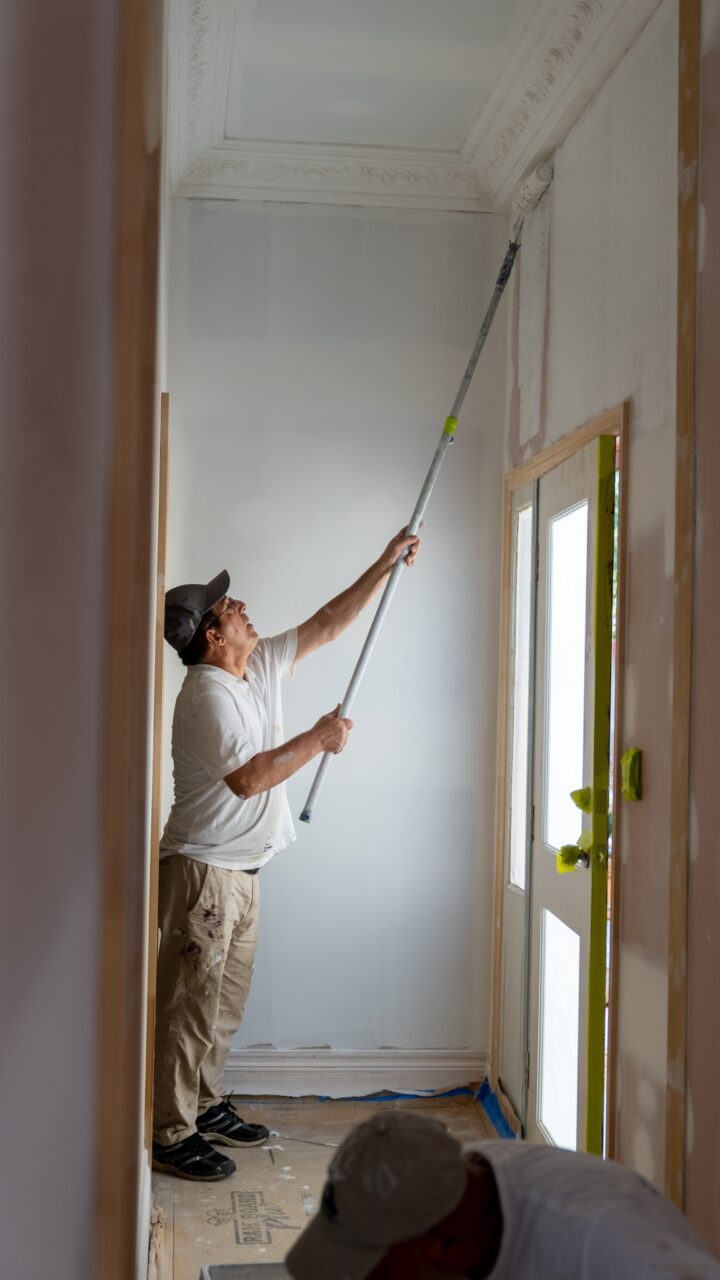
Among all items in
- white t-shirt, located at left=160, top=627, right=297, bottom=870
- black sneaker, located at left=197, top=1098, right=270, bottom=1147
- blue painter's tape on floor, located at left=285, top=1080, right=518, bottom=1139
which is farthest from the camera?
blue painter's tape on floor, located at left=285, top=1080, right=518, bottom=1139

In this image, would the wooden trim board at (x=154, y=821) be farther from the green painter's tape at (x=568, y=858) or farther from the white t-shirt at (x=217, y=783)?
the green painter's tape at (x=568, y=858)

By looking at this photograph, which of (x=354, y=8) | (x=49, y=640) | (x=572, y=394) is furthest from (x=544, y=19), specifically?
(x=49, y=640)

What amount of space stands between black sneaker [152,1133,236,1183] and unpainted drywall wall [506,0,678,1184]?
1231 mm

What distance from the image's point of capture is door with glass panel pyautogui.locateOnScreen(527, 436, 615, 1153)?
2518 mm

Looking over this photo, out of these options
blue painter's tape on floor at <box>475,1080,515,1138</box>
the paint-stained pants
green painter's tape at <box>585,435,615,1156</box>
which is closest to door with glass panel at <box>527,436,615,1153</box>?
green painter's tape at <box>585,435,615,1156</box>

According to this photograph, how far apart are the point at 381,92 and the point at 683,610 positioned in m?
1.98

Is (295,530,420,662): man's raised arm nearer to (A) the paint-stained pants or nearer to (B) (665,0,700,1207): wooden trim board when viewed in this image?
(A) the paint-stained pants

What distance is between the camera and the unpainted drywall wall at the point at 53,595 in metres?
0.59

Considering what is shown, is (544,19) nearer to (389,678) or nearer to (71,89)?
(389,678)

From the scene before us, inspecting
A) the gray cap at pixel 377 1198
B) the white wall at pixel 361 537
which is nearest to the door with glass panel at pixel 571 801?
the white wall at pixel 361 537

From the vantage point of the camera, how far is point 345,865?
3664 millimetres

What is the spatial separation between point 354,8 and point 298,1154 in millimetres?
3033

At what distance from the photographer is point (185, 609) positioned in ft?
10.2

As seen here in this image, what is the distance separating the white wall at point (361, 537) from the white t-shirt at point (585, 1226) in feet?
8.33
